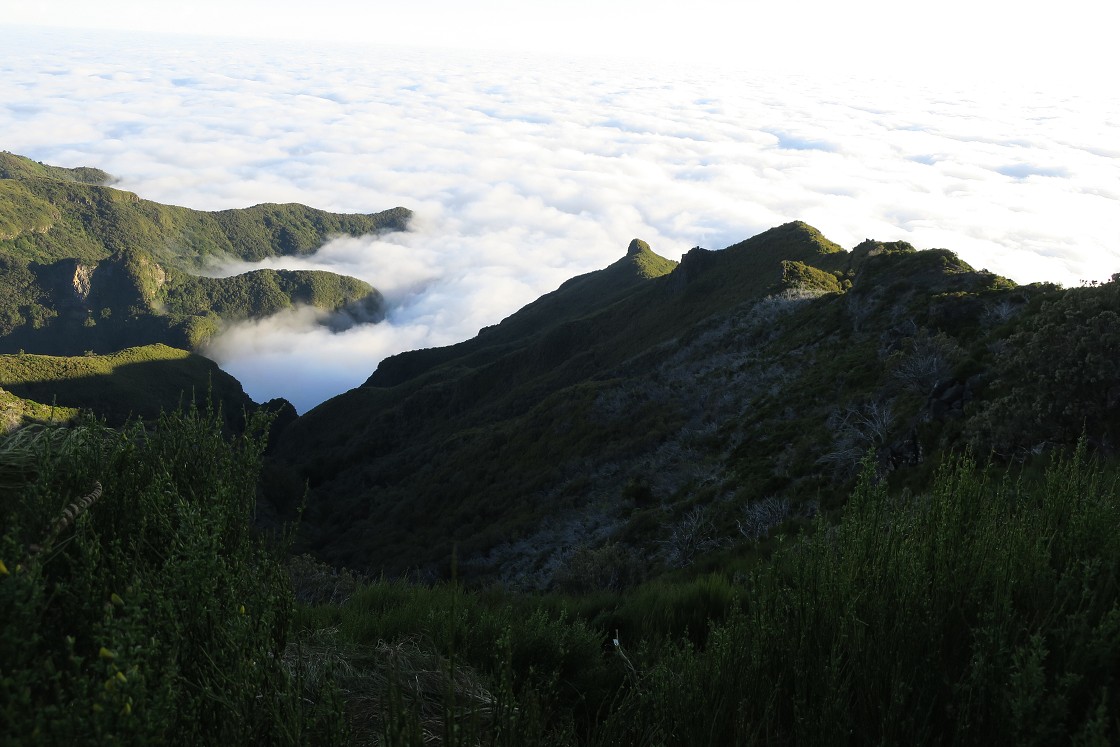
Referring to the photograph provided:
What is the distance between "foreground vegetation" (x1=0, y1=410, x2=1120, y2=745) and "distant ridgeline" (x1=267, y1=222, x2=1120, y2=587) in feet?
3.08

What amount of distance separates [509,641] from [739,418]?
19282 mm

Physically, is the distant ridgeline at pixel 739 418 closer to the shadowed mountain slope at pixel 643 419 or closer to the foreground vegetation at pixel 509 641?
the shadowed mountain slope at pixel 643 419

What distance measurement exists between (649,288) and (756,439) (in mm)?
48220

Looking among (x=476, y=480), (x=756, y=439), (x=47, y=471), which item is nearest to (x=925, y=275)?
(x=756, y=439)

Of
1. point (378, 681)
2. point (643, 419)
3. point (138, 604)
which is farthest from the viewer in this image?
point (643, 419)

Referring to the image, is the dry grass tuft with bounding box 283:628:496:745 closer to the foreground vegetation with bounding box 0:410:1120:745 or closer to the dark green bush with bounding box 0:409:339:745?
the foreground vegetation with bounding box 0:410:1120:745

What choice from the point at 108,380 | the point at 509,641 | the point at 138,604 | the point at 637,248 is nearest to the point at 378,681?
the point at 509,641

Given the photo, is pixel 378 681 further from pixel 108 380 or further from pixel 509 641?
pixel 108 380

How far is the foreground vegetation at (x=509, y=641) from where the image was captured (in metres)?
1.90

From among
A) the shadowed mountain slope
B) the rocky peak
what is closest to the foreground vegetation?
the shadowed mountain slope

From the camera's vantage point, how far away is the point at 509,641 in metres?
2.21

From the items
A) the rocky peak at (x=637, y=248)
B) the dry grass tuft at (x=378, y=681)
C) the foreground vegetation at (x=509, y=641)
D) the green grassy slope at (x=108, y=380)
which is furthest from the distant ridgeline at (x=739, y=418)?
the green grassy slope at (x=108, y=380)

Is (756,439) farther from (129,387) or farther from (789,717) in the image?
(129,387)

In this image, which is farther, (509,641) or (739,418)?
(739,418)
